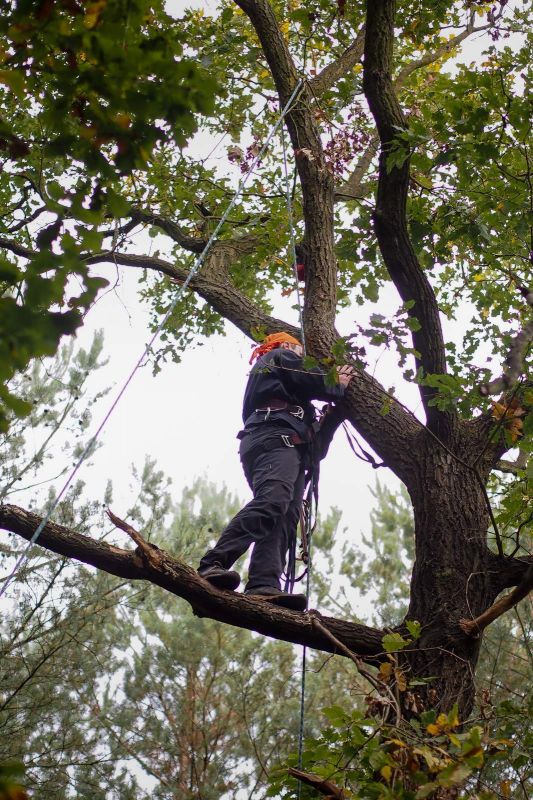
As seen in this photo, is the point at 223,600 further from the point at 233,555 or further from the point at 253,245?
the point at 253,245

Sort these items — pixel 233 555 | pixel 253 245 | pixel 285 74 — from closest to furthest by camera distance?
1. pixel 233 555
2. pixel 285 74
3. pixel 253 245

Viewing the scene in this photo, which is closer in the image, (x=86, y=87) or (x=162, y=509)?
(x=86, y=87)

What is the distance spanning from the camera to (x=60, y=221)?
147 centimetres

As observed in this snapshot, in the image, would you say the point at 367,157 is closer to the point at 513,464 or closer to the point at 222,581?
the point at 513,464

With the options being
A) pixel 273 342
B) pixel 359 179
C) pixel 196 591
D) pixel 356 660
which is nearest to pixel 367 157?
pixel 359 179

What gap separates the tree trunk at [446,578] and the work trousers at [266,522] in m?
0.58

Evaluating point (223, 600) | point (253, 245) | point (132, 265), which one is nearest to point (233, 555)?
point (223, 600)

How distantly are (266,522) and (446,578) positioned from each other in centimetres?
82

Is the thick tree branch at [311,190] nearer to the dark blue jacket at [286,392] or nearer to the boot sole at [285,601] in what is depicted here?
the dark blue jacket at [286,392]

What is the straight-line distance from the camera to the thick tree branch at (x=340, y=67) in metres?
5.46

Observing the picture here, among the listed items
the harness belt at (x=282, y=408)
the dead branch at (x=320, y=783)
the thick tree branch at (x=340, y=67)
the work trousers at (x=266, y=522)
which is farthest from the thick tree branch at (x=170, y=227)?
the dead branch at (x=320, y=783)

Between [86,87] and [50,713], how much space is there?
6.46 meters

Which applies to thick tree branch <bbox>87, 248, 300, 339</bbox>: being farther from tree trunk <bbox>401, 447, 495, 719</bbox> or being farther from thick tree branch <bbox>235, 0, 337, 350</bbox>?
tree trunk <bbox>401, 447, 495, 719</bbox>

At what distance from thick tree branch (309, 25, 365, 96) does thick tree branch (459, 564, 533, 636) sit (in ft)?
13.5
